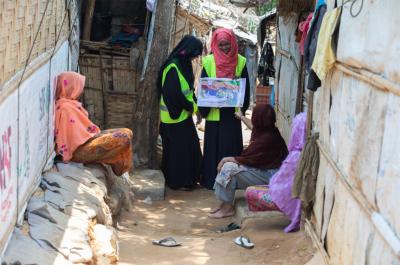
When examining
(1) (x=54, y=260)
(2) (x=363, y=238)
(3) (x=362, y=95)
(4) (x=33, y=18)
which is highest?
(4) (x=33, y=18)

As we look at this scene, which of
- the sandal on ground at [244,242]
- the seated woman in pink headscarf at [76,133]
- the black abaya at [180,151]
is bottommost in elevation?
the sandal on ground at [244,242]

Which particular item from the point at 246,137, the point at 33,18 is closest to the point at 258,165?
the point at 33,18

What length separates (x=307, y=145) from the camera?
5.34 meters

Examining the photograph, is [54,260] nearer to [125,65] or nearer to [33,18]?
[33,18]

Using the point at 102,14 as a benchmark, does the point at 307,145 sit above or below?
below

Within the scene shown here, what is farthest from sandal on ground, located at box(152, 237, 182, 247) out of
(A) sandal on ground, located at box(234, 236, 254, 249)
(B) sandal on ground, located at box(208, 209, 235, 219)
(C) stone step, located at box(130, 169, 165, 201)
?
(C) stone step, located at box(130, 169, 165, 201)

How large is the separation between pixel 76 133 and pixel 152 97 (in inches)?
93.0

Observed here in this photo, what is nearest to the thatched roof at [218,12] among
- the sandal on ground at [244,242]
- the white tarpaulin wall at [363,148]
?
the sandal on ground at [244,242]

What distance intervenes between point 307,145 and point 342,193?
1.25 metres

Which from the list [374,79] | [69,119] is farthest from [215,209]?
[374,79]

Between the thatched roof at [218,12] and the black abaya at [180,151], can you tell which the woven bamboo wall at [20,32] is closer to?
the black abaya at [180,151]

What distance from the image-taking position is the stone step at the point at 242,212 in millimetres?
6242

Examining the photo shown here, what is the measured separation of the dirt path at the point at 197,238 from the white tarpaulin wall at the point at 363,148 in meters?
0.49

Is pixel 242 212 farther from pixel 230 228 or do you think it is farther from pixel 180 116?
pixel 180 116
